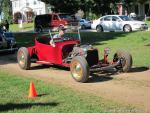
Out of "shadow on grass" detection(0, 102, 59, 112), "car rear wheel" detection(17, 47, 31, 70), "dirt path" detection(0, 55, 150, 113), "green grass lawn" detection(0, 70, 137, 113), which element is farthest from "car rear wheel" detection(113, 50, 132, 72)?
"shadow on grass" detection(0, 102, 59, 112)

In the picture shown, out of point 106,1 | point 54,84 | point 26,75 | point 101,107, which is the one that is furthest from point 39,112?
point 106,1

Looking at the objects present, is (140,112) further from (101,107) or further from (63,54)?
(63,54)

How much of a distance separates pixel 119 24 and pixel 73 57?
20740 millimetres

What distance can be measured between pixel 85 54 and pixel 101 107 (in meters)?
3.91

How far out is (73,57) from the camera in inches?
472

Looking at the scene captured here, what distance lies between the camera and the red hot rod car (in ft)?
37.4

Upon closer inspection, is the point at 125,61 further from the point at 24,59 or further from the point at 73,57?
the point at 24,59

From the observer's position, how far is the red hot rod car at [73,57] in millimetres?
11396

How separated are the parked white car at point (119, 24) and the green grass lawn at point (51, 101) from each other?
21294mm

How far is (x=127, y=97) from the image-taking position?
30.7 ft

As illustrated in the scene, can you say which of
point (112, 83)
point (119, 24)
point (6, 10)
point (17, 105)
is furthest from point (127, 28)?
point (6, 10)

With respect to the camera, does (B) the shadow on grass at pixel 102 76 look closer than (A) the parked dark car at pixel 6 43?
Yes

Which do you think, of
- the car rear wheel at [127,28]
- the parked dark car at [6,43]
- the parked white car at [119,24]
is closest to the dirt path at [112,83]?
the parked dark car at [6,43]

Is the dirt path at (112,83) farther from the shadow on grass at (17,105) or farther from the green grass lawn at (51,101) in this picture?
the shadow on grass at (17,105)
